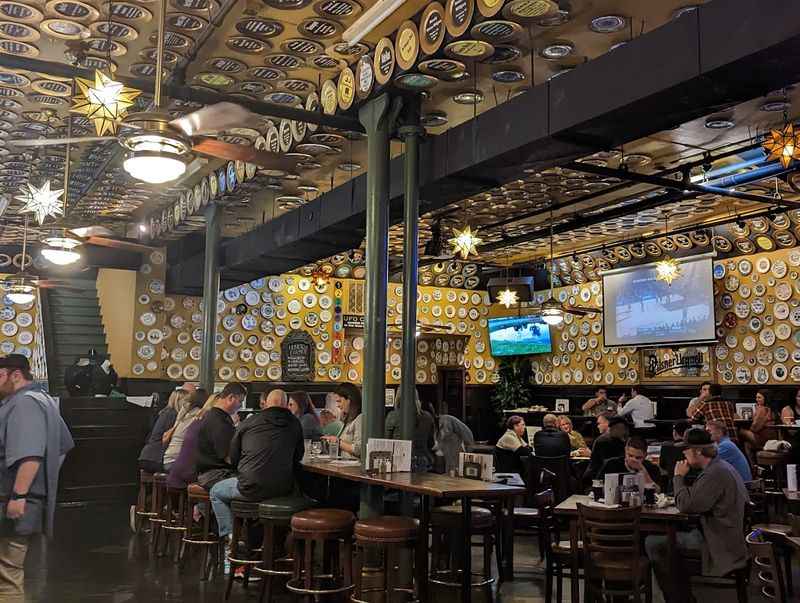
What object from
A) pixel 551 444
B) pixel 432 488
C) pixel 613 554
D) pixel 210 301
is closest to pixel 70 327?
pixel 210 301

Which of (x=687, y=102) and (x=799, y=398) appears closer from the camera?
(x=687, y=102)

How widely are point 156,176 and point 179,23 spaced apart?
8.18 feet

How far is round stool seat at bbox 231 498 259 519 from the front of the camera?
6223mm

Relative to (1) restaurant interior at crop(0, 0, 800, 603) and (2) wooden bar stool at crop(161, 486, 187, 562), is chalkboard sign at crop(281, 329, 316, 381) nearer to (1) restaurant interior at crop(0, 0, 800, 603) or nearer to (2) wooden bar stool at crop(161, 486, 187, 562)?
(1) restaurant interior at crop(0, 0, 800, 603)

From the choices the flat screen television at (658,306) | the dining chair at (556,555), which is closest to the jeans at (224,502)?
the dining chair at (556,555)

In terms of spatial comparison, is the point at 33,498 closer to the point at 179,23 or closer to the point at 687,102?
the point at 179,23

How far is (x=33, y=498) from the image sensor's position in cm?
448

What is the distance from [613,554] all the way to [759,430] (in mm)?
7575

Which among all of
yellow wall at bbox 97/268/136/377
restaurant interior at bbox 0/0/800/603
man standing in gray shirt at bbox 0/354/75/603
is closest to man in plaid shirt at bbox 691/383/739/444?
restaurant interior at bbox 0/0/800/603

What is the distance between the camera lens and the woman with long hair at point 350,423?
7.51 meters

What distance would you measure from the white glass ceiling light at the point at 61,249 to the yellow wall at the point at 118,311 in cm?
637

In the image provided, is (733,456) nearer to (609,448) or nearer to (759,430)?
(609,448)

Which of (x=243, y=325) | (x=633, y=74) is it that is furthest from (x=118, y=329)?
(x=633, y=74)

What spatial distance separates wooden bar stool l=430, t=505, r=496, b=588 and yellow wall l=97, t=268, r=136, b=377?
9449 millimetres
